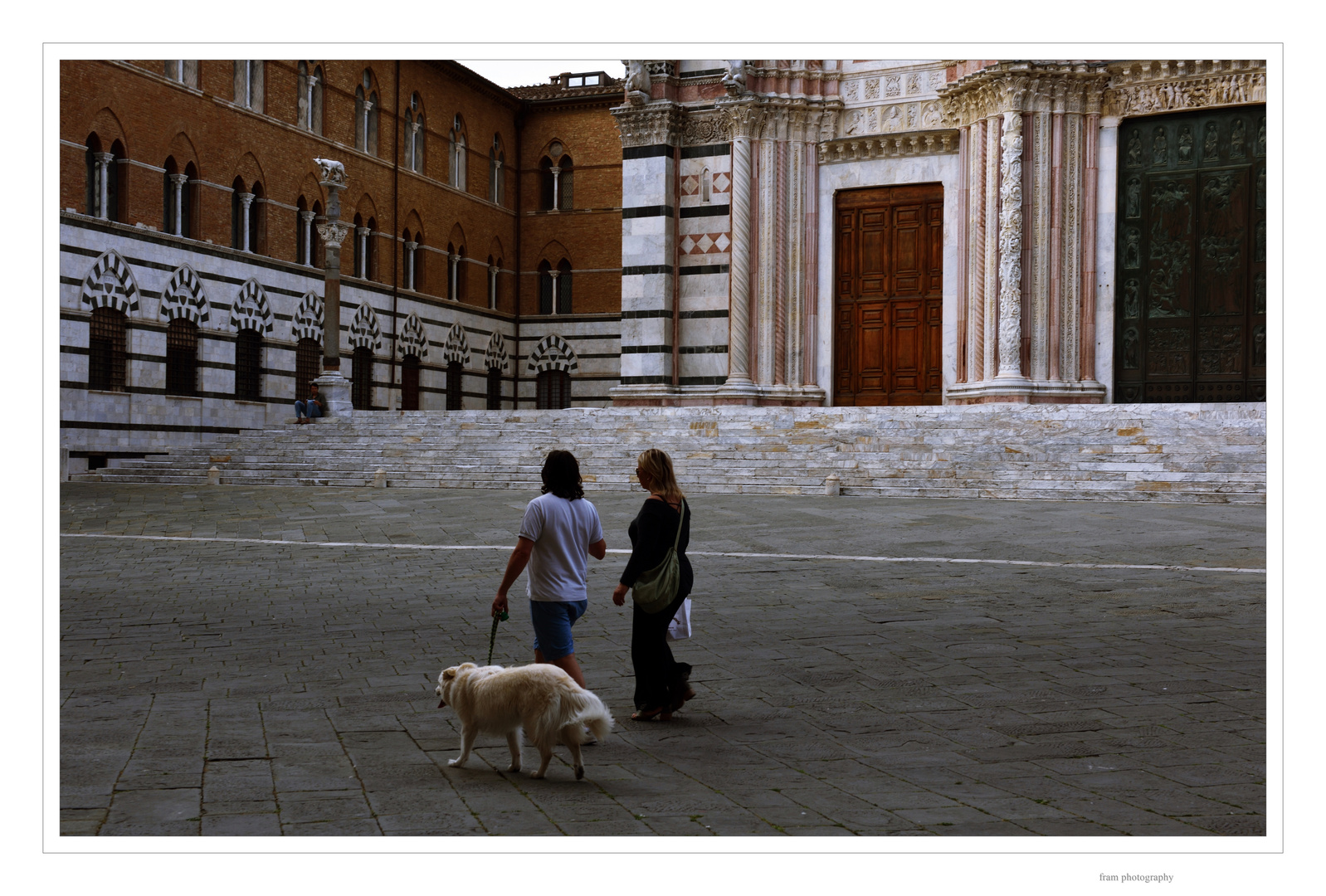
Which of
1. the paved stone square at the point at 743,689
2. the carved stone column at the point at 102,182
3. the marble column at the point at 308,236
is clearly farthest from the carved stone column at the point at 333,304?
the paved stone square at the point at 743,689

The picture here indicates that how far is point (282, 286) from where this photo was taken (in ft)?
99.9

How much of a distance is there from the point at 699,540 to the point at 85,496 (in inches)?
401

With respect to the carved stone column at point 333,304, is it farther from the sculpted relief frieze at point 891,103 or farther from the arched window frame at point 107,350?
the sculpted relief frieze at point 891,103

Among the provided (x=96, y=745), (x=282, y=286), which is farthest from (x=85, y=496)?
(x=96, y=745)

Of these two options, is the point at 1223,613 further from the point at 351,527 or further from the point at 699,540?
the point at 351,527

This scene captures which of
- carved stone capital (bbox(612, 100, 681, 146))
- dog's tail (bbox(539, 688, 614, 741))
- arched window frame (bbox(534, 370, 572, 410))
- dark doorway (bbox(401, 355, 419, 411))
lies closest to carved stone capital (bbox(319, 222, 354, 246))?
carved stone capital (bbox(612, 100, 681, 146))

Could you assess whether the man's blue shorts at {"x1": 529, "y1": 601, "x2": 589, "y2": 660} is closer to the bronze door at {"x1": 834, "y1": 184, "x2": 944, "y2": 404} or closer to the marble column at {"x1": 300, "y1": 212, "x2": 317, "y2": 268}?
the bronze door at {"x1": 834, "y1": 184, "x2": 944, "y2": 404}

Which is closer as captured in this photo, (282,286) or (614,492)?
(614,492)

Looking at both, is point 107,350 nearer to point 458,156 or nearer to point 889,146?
point 458,156

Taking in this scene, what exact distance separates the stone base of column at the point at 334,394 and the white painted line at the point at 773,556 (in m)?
11.3

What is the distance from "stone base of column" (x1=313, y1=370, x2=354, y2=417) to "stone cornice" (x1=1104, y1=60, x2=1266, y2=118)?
47.8 feet

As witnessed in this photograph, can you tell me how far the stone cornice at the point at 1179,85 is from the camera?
796 inches

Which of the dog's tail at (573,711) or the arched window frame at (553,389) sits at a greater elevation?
the arched window frame at (553,389)

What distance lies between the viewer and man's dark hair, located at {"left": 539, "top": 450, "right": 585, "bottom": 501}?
5.45 metres
